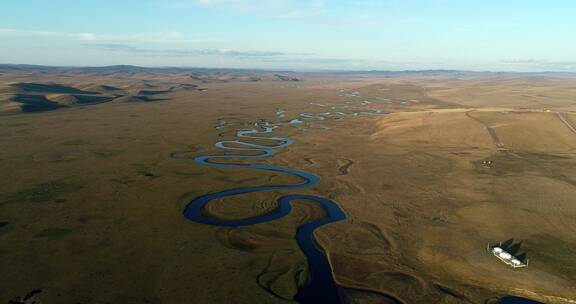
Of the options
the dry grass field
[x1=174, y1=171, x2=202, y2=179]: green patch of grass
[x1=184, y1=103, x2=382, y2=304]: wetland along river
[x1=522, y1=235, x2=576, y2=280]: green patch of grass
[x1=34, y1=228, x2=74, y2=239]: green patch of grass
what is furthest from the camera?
[x1=174, y1=171, x2=202, y2=179]: green patch of grass

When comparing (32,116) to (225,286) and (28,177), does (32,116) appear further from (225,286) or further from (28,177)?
(225,286)

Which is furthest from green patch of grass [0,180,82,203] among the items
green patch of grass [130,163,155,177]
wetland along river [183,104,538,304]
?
wetland along river [183,104,538,304]

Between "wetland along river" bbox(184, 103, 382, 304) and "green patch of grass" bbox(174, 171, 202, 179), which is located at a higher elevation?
"green patch of grass" bbox(174, 171, 202, 179)

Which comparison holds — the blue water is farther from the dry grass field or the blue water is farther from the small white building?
the small white building

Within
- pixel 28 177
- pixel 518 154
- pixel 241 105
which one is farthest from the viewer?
pixel 241 105

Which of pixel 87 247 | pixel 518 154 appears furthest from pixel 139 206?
pixel 518 154

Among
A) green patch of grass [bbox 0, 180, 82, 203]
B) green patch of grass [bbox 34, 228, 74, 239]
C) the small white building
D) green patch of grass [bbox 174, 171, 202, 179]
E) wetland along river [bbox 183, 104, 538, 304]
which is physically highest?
the small white building

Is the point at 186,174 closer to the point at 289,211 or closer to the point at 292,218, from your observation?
the point at 289,211
